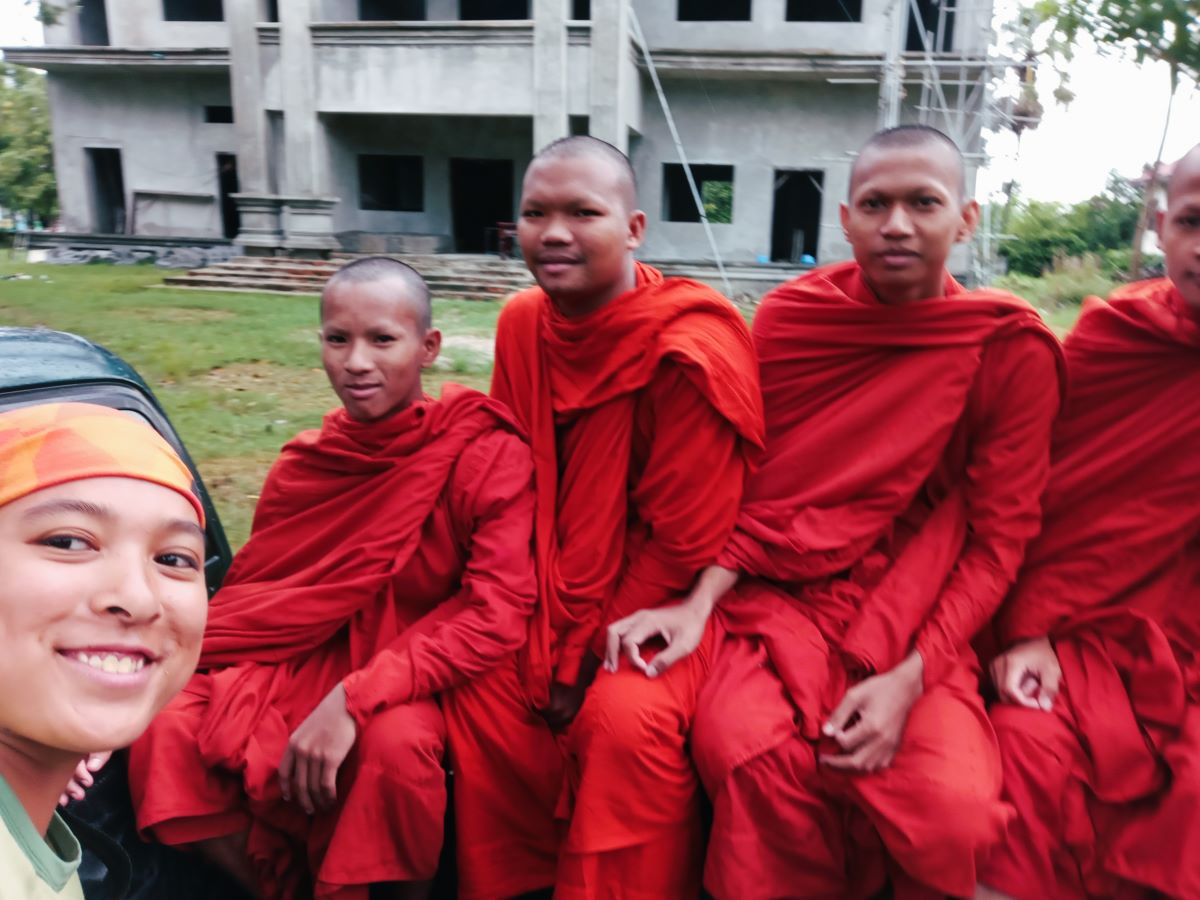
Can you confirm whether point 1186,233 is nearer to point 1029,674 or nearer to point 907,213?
point 907,213

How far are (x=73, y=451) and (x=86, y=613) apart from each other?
0.65 feet

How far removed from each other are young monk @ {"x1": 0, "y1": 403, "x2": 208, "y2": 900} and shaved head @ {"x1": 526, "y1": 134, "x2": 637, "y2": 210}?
1.40 m

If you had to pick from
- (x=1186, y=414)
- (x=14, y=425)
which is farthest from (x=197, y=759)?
(x=1186, y=414)

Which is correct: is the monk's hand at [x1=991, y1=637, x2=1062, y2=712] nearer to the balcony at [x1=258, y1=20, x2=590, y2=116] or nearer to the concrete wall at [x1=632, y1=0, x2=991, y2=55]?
the balcony at [x1=258, y1=20, x2=590, y2=116]

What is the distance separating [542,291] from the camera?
8.18ft

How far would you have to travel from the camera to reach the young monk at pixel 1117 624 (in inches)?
73.3

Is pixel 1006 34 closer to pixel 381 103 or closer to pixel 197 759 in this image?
pixel 381 103

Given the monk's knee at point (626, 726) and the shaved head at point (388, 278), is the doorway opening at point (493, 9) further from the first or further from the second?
the monk's knee at point (626, 726)

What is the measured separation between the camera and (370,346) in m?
2.36

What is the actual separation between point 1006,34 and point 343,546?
15.5 m

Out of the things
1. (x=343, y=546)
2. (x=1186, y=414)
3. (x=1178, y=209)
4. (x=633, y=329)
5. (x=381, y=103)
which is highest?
(x=381, y=103)

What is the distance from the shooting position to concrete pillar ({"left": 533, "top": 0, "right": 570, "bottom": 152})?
13.9 meters

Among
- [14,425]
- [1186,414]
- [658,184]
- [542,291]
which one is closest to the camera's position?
[14,425]

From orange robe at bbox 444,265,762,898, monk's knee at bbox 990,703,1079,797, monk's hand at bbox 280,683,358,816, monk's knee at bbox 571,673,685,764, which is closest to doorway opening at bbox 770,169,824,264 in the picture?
orange robe at bbox 444,265,762,898
